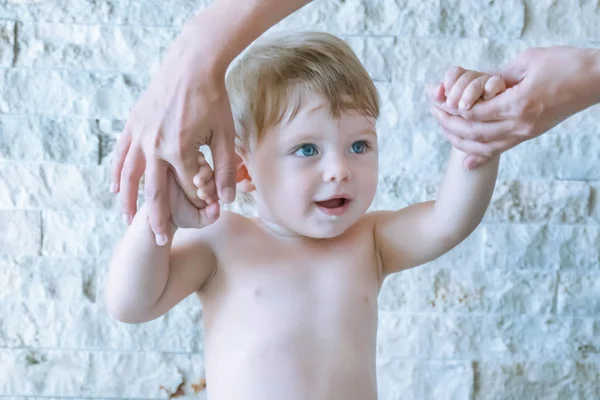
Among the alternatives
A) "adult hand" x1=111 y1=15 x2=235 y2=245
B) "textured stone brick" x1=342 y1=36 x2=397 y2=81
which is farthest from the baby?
"textured stone brick" x1=342 y1=36 x2=397 y2=81

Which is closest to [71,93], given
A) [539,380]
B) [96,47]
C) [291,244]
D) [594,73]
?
[96,47]

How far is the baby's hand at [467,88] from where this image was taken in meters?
0.84

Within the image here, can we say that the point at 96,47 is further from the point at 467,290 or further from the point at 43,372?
the point at 467,290

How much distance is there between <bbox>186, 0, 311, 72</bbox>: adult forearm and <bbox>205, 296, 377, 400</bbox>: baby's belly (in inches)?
13.6

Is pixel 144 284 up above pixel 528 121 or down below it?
below

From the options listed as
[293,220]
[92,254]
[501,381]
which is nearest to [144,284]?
[293,220]

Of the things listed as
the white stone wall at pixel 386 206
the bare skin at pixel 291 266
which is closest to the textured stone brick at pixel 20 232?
the white stone wall at pixel 386 206

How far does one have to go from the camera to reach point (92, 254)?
1525 millimetres

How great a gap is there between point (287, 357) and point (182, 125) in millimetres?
343

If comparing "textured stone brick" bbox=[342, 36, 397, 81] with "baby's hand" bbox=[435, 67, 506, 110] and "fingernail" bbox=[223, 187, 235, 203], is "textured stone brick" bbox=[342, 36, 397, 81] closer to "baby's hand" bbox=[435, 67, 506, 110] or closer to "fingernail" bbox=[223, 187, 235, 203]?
"baby's hand" bbox=[435, 67, 506, 110]

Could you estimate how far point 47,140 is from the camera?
4.96ft

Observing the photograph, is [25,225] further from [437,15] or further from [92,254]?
[437,15]

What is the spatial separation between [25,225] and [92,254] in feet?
0.48

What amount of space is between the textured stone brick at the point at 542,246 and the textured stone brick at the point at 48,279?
32.8 inches
